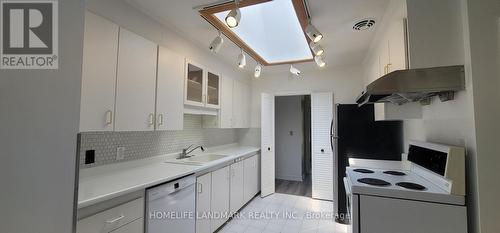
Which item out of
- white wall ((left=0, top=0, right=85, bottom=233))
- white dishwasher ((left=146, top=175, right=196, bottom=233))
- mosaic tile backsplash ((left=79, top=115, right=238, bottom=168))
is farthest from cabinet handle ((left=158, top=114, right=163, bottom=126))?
white wall ((left=0, top=0, right=85, bottom=233))

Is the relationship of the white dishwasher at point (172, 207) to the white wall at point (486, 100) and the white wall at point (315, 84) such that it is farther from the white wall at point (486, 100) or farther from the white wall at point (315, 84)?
the white wall at point (315, 84)

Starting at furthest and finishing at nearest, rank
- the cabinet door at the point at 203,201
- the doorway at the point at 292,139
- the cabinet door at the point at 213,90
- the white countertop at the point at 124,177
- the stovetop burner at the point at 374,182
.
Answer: the doorway at the point at 292,139 → the cabinet door at the point at 213,90 → the cabinet door at the point at 203,201 → the stovetop burner at the point at 374,182 → the white countertop at the point at 124,177

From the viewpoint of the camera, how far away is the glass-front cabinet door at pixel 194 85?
7.68 ft

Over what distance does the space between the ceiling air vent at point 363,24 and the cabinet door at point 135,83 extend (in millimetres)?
1945

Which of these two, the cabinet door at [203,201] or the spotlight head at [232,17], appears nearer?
the spotlight head at [232,17]

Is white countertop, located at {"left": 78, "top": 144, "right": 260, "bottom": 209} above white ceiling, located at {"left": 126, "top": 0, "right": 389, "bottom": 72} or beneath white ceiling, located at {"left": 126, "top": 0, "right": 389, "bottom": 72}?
beneath

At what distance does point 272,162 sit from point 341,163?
139 cm

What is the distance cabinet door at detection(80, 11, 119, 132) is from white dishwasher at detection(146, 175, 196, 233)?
2.04 feet

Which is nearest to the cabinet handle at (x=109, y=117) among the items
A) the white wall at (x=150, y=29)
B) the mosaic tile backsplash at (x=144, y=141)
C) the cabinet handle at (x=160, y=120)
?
the mosaic tile backsplash at (x=144, y=141)

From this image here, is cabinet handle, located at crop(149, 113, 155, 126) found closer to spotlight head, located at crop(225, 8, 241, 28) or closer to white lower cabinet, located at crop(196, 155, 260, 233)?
white lower cabinet, located at crop(196, 155, 260, 233)

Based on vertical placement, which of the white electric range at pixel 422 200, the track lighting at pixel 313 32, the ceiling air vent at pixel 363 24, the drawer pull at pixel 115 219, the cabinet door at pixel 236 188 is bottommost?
the cabinet door at pixel 236 188

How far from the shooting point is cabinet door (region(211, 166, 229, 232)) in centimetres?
238

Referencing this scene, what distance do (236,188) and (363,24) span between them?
8.09 ft

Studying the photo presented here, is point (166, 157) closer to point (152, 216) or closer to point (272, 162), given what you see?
point (152, 216)
